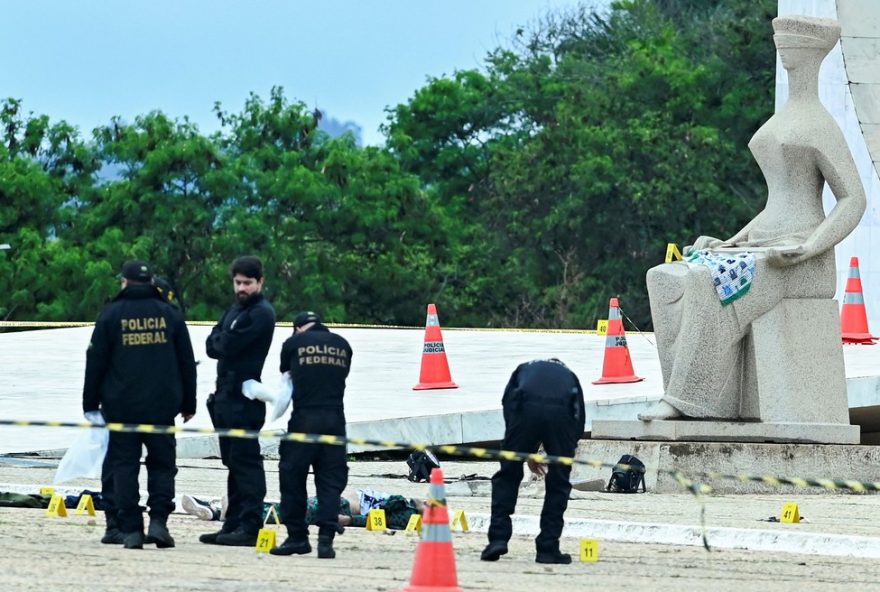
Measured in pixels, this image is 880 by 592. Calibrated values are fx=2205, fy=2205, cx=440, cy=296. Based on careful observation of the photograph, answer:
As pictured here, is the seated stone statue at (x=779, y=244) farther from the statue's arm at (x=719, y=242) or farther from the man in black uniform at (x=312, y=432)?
the man in black uniform at (x=312, y=432)

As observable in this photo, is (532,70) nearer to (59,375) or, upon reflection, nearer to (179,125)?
(179,125)

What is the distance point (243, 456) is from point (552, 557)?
1776 mm

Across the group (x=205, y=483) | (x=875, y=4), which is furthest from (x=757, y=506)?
(x=875, y=4)

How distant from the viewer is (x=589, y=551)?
11492 mm

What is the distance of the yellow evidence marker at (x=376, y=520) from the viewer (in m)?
13.0

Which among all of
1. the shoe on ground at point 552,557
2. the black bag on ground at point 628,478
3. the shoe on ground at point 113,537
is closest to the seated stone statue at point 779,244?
the black bag on ground at point 628,478

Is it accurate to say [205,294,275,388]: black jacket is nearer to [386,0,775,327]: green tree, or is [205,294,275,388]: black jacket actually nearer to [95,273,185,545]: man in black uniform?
[95,273,185,545]: man in black uniform

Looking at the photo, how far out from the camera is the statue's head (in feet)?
51.2

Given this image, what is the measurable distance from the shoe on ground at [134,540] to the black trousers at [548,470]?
1807mm

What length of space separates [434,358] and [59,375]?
428 cm

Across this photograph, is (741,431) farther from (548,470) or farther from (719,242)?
(548,470)

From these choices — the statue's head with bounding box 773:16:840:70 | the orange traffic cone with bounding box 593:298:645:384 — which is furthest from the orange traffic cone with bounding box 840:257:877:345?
the statue's head with bounding box 773:16:840:70

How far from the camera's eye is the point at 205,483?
15.6 metres

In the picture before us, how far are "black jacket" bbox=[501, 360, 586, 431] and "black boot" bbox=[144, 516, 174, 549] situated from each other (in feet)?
6.20
